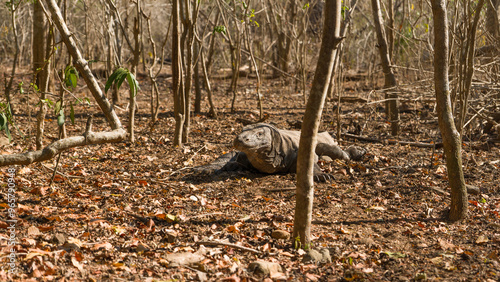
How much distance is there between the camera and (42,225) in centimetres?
351

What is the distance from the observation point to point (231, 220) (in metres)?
4.12

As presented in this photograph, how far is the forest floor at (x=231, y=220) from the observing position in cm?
316

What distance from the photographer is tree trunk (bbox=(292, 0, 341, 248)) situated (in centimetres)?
302

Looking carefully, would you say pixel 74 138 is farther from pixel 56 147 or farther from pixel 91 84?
pixel 91 84

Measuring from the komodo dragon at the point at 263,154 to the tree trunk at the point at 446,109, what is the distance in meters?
1.76

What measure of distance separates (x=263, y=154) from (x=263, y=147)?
9 cm

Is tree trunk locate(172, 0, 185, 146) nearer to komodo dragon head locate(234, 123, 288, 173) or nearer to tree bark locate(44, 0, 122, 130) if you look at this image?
komodo dragon head locate(234, 123, 288, 173)

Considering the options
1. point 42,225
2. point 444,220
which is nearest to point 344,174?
point 444,220

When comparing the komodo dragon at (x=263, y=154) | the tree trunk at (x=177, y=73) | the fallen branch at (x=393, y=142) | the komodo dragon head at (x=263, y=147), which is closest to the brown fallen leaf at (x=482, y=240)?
the komodo dragon at (x=263, y=154)

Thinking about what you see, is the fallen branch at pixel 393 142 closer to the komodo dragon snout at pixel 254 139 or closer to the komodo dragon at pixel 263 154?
the komodo dragon at pixel 263 154

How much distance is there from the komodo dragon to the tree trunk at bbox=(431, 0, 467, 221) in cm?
176

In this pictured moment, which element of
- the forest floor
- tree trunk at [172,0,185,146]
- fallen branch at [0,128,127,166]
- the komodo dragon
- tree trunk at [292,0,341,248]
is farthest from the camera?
tree trunk at [172,0,185,146]

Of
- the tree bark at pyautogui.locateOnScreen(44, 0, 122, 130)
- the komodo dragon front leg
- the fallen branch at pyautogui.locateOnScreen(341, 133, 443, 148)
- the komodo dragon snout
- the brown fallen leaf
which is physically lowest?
the brown fallen leaf

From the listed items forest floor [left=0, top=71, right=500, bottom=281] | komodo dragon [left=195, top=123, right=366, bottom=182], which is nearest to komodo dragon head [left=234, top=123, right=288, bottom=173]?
komodo dragon [left=195, top=123, right=366, bottom=182]
